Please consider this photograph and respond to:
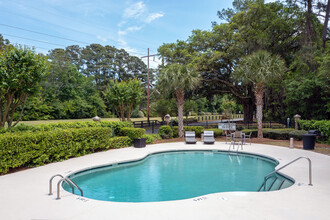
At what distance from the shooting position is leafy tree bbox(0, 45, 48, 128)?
27.4 feet

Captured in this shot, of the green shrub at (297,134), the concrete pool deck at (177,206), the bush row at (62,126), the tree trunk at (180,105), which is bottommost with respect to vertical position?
the concrete pool deck at (177,206)

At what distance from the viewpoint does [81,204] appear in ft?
14.7

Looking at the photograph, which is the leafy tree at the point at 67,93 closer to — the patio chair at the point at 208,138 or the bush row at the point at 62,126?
the bush row at the point at 62,126

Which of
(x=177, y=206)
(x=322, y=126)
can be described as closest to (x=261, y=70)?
(x=322, y=126)

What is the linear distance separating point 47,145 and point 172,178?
4580 mm

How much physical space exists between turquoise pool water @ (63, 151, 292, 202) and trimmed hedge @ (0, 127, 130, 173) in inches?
63.8

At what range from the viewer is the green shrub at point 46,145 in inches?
264

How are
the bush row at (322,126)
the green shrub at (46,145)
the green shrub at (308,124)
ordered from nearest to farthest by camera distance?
the green shrub at (46,145) → the bush row at (322,126) → the green shrub at (308,124)

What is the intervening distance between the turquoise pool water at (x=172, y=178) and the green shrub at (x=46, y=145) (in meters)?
1.62

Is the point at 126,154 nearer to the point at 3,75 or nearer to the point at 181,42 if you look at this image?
the point at 3,75

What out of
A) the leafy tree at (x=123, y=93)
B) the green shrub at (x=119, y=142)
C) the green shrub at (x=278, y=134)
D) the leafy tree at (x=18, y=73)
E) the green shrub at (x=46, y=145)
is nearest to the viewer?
the green shrub at (x=46, y=145)

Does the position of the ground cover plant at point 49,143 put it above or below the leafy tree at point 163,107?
below

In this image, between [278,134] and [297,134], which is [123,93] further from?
[297,134]

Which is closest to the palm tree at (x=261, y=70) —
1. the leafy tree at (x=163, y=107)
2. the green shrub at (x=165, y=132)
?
the green shrub at (x=165, y=132)
